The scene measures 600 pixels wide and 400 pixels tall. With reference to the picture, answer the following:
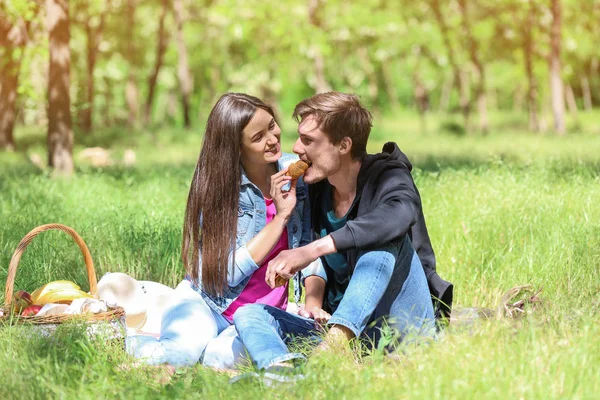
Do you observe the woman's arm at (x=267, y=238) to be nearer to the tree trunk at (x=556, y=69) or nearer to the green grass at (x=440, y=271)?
the green grass at (x=440, y=271)

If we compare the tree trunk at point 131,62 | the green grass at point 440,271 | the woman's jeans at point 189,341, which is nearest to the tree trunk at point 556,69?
the tree trunk at point 131,62

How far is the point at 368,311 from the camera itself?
4125mm

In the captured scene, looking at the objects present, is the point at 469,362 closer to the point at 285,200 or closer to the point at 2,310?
the point at 285,200

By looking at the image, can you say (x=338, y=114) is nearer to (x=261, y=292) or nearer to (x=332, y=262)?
(x=332, y=262)

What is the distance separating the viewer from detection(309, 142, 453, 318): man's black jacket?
417cm

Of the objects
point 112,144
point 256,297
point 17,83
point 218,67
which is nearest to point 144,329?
point 256,297

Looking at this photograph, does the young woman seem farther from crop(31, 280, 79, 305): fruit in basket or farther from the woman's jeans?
crop(31, 280, 79, 305): fruit in basket

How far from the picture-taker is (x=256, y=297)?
15.9 feet

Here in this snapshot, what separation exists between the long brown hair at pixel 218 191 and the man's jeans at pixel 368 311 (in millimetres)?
327

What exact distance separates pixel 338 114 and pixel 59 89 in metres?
8.65

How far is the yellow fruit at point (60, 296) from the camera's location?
4918mm

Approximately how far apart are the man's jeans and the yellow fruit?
1.05 meters

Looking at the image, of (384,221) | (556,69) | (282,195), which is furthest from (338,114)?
(556,69)

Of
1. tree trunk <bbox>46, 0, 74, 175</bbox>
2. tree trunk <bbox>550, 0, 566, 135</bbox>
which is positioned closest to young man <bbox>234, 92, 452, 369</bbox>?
tree trunk <bbox>46, 0, 74, 175</bbox>
